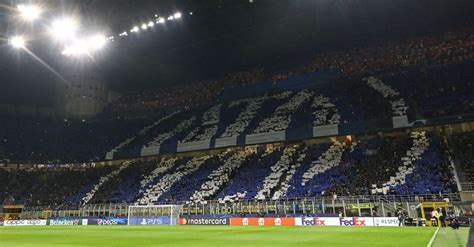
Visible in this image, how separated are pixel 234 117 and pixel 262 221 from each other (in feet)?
73.8

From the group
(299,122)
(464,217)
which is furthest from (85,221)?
(464,217)

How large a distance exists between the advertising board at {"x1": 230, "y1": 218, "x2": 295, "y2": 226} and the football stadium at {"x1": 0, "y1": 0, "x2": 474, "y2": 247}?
130mm

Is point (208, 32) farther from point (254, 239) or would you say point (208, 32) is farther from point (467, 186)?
point (467, 186)

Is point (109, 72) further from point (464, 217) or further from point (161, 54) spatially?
point (464, 217)

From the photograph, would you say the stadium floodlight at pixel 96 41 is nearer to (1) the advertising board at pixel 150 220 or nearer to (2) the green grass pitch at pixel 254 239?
(2) the green grass pitch at pixel 254 239

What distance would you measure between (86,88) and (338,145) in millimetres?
46176

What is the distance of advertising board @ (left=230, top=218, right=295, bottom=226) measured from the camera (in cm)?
2922

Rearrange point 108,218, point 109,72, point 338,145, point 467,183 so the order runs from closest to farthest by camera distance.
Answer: point 467,183, point 108,218, point 338,145, point 109,72

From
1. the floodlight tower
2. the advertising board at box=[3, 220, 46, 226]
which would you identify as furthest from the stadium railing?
the floodlight tower

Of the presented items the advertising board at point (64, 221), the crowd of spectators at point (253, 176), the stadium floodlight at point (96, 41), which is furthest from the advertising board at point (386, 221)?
the advertising board at point (64, 221)

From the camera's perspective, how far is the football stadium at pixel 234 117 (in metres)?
28.4

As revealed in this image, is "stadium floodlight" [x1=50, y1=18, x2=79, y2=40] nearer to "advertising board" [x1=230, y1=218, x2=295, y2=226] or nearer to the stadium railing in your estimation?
"advertising board" [x1=230, y1=218, x2=295, y2=226]

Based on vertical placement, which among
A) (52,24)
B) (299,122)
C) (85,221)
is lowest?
(85,221)

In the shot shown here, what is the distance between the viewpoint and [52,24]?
2819cm
